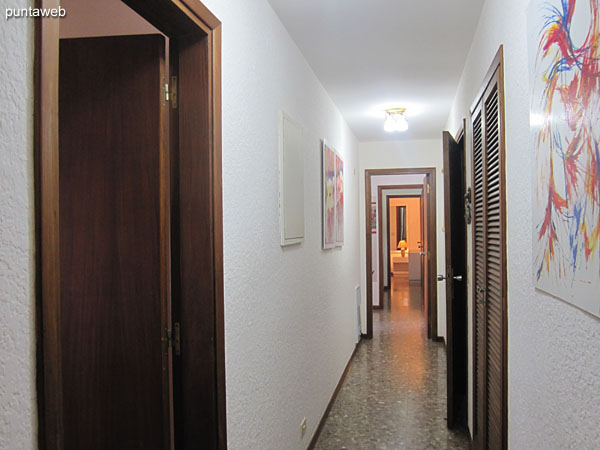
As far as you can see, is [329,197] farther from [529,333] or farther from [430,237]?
[430,237]

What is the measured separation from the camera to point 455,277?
3.45 meters

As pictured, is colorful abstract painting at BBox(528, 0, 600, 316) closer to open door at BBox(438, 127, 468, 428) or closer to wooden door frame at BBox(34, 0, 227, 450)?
wooden door frame at BBox(34, 0, 227, 450)

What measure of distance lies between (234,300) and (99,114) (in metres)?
0.79

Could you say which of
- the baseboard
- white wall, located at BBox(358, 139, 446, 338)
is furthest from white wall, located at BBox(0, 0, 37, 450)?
white wall, located at BBox(358, 139, 446, 338)

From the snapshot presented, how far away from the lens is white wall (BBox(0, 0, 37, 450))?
30.5 inches

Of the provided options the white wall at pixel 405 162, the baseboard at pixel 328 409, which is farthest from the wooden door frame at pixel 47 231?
the white wall at pixel 405 162

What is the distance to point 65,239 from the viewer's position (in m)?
1.63

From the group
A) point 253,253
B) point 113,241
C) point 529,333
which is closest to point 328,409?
point 253,253

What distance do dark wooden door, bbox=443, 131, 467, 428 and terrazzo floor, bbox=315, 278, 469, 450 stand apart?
8.4 inches

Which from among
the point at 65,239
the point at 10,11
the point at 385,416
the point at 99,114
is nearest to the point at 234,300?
the point at 65,239

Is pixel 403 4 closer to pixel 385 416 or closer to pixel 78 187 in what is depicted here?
pixel 78 187

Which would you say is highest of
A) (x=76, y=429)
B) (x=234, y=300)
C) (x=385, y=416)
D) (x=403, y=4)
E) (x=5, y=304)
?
(x=403, y=4)

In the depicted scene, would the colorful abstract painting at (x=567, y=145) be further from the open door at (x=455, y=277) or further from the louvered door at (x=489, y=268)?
the open door at (x=455, y=277)

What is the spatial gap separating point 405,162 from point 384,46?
11.1 feet
